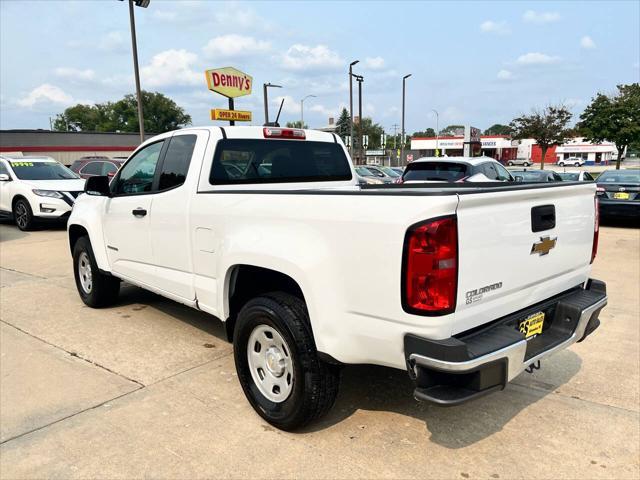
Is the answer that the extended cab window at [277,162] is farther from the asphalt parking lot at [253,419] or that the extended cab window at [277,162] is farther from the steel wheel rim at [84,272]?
the steel wheel rim at [84,272]

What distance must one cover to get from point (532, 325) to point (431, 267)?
979 mm

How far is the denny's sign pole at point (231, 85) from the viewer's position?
2169cm

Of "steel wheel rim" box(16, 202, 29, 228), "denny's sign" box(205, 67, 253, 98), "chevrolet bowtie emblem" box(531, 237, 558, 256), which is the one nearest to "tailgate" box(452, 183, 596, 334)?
"chevrolet bowtie emblem" box(531, 237, 558, 256)

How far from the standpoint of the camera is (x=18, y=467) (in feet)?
9.04

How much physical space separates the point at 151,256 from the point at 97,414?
1.39m

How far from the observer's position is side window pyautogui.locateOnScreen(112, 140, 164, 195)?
4.34 metres

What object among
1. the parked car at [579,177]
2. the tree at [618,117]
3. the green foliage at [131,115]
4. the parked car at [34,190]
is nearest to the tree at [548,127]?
the tree at [618,117]

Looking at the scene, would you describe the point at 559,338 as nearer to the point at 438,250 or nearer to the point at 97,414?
the point at 438,250

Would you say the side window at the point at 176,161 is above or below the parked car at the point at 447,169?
above

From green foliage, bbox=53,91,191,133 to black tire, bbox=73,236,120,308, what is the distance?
96.2m

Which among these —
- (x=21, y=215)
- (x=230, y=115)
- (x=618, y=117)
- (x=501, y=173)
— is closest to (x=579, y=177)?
(x=501, y=173)

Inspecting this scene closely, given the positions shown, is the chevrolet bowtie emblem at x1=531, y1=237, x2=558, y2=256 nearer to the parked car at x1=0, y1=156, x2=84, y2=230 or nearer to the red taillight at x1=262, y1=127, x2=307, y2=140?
the red taillight at x1=262, y1=127, x2=307, y2=140

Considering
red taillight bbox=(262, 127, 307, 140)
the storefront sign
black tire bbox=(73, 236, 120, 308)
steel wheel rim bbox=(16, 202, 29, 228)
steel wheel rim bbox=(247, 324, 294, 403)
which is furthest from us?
the storefront sign

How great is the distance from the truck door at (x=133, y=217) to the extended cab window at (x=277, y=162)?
721 millimetres
